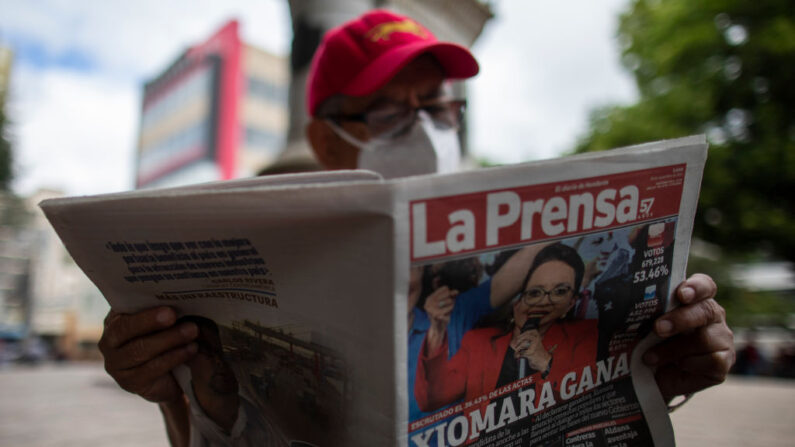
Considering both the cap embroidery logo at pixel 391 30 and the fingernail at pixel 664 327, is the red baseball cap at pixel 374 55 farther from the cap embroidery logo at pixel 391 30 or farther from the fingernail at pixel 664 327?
the fingernail at pixel 664 327

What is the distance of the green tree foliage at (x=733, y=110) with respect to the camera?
8.85m

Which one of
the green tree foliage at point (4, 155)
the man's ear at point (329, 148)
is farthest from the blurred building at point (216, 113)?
the man's ear at point (329, 148)

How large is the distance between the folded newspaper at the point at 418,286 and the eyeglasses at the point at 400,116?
792 millimetres

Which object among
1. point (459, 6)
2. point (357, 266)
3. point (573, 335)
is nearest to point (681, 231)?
point (573, 335)

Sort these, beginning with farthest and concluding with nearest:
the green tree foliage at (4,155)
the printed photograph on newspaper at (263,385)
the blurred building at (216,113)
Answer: the blurred building at (216,113) < the green tree foliage at (4,155) < the printed photograph on newspaper at (263,385)

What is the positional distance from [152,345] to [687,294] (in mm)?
882

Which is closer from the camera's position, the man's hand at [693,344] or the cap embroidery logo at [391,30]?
the man's hand at [693,344]

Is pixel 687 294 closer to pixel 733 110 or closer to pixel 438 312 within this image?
pixel 438 312

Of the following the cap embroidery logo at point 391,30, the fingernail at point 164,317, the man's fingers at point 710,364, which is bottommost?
the man's fingers at point 710,364

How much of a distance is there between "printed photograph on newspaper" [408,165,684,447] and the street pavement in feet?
7.76

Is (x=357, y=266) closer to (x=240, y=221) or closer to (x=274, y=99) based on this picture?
(x=240, y=221)

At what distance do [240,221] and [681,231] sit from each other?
0.68m

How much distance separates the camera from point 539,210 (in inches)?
28.6

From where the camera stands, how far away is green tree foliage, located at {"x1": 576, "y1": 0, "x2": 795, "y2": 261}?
8.85 m
